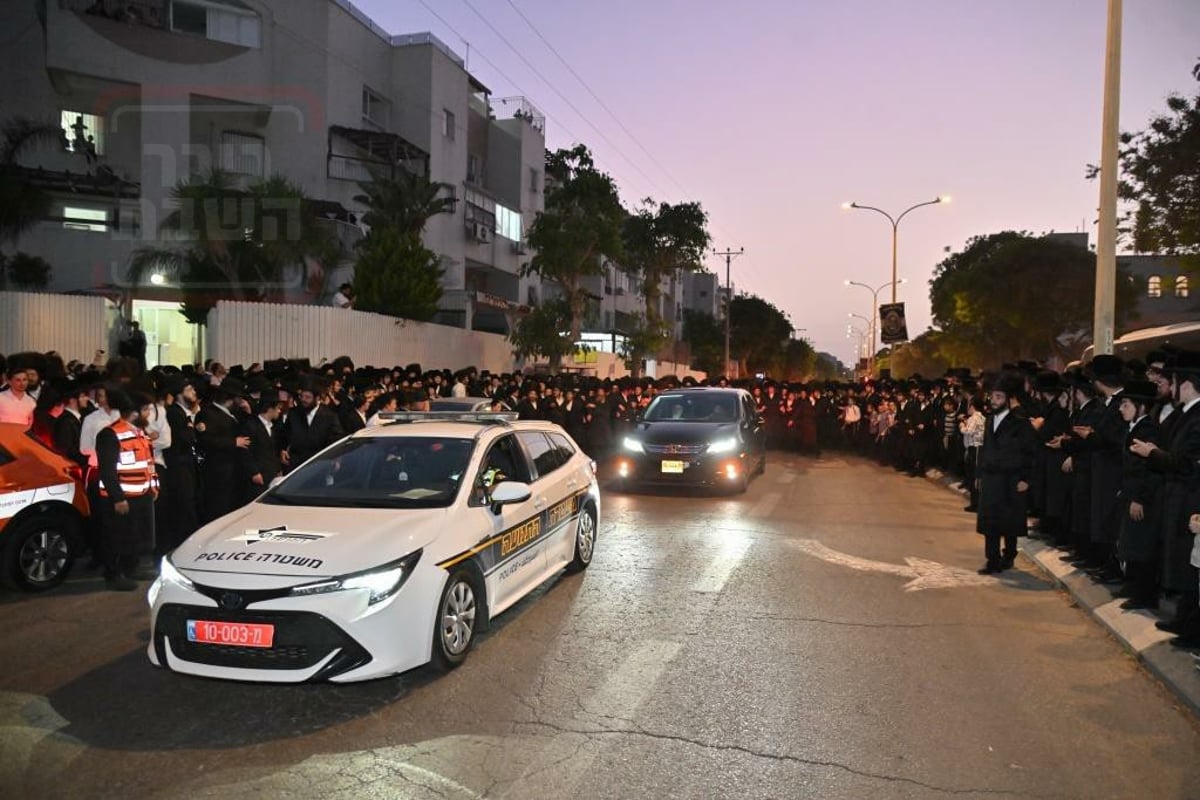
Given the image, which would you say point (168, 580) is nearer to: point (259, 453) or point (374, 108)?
point (259, 453)

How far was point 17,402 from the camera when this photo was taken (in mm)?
9094

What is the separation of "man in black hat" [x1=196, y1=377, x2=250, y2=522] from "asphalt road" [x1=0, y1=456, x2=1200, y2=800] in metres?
1.40

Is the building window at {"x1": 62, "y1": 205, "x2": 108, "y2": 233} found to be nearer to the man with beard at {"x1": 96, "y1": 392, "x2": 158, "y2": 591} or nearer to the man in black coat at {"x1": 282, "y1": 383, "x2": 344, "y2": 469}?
the man in black coat at {"x1": 282, "y1": 383, "x2": 344, "y2": 469}

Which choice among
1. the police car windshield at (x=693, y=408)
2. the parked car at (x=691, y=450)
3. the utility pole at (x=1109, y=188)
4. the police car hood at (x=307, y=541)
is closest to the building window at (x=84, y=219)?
the police car windshield at (x=693, y=408)

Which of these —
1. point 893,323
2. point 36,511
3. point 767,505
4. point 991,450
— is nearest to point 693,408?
point 767,505

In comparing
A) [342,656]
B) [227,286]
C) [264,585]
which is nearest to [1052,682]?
[342,656]

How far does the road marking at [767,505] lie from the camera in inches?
497

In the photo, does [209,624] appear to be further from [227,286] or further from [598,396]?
[227,286]

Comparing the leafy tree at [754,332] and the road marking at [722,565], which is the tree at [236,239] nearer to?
the road marking at [722,565]

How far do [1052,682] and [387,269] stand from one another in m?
23.1

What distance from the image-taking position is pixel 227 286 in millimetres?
26859

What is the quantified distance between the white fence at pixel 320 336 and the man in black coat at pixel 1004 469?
15951mm

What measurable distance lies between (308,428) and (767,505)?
6827mm

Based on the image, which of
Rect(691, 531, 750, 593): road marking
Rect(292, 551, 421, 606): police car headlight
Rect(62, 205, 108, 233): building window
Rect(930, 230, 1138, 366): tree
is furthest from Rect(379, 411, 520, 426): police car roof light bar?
Rect(930, 230, 1138, 366): tree
